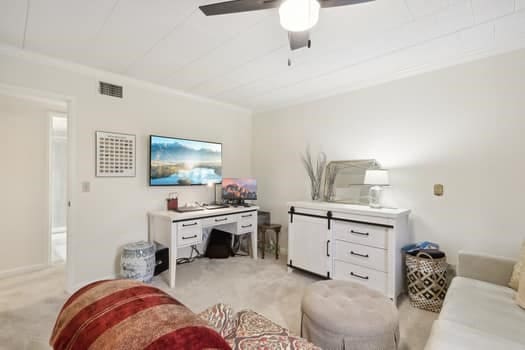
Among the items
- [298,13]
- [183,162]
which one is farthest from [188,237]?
[298,13]

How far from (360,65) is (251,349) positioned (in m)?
2.64

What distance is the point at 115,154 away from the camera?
2.92 meters

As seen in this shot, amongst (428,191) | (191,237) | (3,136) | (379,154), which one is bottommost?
(191,237)

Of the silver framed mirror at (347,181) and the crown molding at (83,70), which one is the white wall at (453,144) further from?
the crown molding at (83,70)

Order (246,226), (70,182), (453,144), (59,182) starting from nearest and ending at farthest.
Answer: (453,144)
(70,182)
(246,226)
(59,182)

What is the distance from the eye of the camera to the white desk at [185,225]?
279 centimetres

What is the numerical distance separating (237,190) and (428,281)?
2.55 m

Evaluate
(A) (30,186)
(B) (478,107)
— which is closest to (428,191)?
(B) (478,107)

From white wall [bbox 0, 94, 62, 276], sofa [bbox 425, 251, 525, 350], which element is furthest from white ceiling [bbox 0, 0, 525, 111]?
sofa [bbox 425, 251, 525, 350]

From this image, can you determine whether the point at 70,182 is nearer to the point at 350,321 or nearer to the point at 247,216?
the point at 247,216

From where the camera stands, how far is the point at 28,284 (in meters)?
2.81

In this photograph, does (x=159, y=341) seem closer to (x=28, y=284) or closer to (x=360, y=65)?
(x=360, y=65)

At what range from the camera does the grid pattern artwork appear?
2.80 m

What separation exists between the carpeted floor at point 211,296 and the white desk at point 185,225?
16.5 inches
